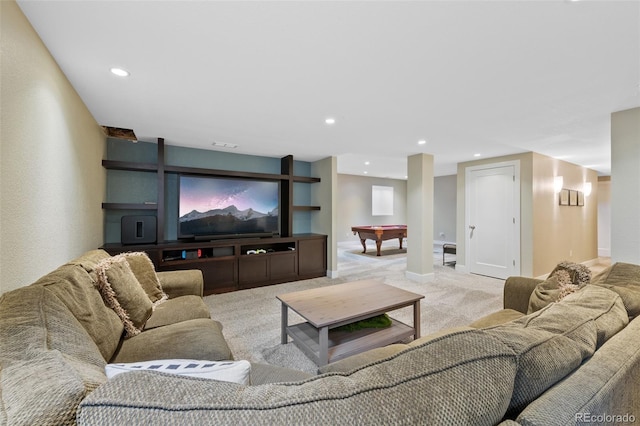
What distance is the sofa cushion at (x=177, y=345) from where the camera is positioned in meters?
1.39

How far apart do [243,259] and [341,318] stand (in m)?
2.57

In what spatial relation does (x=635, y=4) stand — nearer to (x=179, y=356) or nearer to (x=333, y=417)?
(x=333, y=417)

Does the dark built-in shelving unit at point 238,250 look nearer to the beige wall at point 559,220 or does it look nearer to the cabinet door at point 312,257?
the cabinet door at point 312,257

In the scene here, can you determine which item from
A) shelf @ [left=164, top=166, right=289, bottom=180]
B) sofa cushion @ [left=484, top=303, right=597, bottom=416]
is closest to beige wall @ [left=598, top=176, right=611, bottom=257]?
shelf @ [left=164, top=166, right=289, bottom=180]

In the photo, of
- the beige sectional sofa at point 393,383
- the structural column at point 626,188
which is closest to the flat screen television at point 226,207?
the beige sectional sofa at point 393,383

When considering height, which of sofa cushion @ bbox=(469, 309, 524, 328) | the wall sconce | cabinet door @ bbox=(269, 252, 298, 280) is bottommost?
cabinet door @ bbox=(269, 252, 298, 280)

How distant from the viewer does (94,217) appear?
2922 mm

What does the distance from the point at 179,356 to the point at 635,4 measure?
2.85 meters

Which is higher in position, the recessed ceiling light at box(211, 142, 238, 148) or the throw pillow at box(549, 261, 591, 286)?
the recessed ceiling light at box(211, 142, 238, 148)

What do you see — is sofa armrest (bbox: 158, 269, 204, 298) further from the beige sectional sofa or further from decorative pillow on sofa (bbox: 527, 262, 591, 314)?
decorative pillow on sofa (bbox: 527, 262, 591, 314)

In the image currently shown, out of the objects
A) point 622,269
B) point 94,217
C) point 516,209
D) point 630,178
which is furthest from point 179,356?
point 516,209

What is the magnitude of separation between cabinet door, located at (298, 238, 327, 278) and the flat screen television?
603 mm

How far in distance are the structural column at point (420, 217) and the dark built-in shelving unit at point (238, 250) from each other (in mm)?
1613

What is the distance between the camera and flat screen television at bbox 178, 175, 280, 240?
13.1 ft
